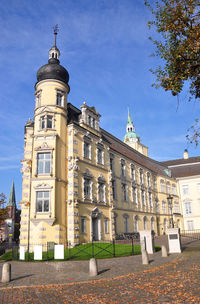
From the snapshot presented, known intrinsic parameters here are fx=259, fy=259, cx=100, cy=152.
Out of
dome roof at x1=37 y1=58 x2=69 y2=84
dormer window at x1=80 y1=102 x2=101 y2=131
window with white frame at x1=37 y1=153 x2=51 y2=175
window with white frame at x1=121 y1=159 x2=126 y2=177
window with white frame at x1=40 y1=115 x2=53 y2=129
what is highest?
dome roof at x1=37 y1=58 x2=69 y2=84

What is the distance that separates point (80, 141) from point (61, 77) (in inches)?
282

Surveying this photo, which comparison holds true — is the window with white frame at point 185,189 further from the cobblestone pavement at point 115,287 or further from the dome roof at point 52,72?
the cobblestone pavement at point 115,287

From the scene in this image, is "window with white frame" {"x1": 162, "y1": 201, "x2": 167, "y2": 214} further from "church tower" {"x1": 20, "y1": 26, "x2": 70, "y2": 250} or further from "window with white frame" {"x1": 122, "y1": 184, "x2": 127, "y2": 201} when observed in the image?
"church tower" {"x1": 20, "y1": 26, "x2": 70, "y2": 250}

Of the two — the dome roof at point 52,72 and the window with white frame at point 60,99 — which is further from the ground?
the dome roof at point 52,72

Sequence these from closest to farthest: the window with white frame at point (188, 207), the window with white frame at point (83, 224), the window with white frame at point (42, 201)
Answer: the window with white frame at point (42, 201) → the window with white frame at point (83, 224) → the window with white frame at point (188, 207)

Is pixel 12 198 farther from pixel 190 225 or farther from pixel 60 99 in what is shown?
pixel 60 99

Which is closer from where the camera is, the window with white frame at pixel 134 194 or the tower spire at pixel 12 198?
the window with white frame at pixel 134 194

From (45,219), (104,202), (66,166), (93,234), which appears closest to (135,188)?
(104,202)

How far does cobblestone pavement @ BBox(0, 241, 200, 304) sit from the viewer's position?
7879mm

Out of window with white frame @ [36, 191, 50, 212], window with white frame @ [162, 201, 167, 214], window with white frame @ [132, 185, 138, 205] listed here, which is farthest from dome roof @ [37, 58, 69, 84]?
window with white frame @ [162, 201, 167, 214]

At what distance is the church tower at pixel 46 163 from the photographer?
75.4 feet

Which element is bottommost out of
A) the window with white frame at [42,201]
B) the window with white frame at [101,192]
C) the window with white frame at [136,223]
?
the window with white frame at [136,223]

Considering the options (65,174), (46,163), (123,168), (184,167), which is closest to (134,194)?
(123,168)

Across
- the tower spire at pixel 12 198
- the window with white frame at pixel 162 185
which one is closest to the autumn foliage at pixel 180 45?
the window with white frame at pixel 162 185
